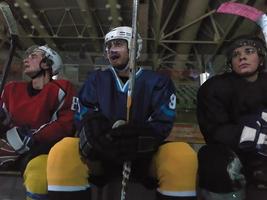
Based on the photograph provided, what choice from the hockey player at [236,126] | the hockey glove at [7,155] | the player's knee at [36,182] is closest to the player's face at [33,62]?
the hockey glove at [7,155]

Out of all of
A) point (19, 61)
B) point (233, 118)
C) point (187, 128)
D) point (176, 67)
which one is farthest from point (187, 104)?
point (233, 118)

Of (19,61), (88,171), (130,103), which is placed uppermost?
(19,61)

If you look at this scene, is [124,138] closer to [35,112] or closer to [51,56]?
[35,112]

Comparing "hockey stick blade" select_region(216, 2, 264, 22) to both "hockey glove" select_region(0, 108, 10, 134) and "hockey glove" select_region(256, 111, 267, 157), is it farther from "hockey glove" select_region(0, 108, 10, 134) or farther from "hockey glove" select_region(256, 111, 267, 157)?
"hockey glove" select_region(0, 108, 10, 134)

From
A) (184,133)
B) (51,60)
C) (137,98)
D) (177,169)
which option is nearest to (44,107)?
(51,60)

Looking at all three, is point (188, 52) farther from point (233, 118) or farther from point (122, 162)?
point (122, 162)

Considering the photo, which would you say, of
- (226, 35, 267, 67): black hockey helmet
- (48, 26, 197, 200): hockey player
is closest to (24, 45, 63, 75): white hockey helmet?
(48, 26, 197, 200): hockey player

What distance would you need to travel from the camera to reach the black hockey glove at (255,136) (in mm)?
2619

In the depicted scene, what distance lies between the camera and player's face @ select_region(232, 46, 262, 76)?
116 inches

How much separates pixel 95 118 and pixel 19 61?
101 inches

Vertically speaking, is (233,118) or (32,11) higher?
(32,11)

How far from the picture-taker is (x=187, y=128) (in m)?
4.80

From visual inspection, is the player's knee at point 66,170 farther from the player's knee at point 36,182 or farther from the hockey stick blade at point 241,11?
the hockey stick blade at point 241,11

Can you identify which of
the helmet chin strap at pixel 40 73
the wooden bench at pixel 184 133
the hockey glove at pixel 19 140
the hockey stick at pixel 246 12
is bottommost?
the wooden bench at pixel 184 133
